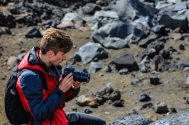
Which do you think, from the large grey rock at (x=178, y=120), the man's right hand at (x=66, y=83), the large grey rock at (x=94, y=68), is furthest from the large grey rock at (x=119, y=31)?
the man's right hand at (x=66, y=83)

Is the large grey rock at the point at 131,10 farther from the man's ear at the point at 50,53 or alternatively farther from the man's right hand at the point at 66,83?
the man's ear at the point at 50,53

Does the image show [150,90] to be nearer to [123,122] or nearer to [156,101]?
[156,101]

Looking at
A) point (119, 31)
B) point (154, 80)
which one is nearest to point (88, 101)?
point (154, 80)

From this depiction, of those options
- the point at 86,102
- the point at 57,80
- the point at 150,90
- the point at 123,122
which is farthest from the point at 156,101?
the point at 57,80

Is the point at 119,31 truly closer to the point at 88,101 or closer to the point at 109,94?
the point at 109,94

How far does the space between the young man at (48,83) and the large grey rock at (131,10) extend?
9.21m

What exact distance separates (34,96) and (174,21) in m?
9.44

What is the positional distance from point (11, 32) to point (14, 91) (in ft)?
32.1

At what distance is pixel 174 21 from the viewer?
10297 millimetres

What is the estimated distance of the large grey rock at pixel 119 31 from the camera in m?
9.36

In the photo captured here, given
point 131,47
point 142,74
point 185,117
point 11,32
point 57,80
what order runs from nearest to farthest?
point 57,80 → point 185,117 → point 142,74 → point 131,47 → point 11,32

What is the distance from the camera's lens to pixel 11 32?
11125 millimetres

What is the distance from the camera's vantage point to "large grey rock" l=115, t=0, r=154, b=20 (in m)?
11.0

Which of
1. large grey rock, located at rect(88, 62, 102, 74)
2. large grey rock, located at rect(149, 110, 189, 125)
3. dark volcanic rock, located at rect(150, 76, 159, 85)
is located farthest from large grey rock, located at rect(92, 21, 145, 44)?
large grey rock, located at rect(149, 110, 189, 125)
